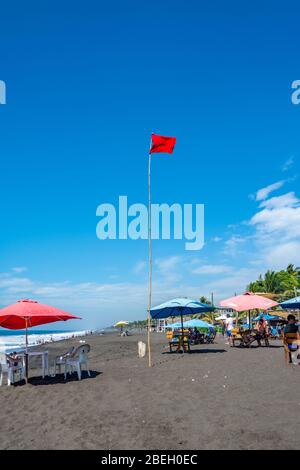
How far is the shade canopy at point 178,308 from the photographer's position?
49.5 ft

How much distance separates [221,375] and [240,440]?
205 inches

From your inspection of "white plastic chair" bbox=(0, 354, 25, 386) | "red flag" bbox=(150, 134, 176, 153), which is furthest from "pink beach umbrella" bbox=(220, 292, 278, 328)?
"white plastic chair" bbox=(0, 354, 25, 386)

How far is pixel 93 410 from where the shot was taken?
688cm

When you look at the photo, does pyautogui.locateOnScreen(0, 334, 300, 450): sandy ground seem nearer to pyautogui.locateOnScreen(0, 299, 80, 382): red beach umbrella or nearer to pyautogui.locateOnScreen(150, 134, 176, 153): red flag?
pyautogui.locateOnScreen(0, 299, 80, 382): red beach umbrella

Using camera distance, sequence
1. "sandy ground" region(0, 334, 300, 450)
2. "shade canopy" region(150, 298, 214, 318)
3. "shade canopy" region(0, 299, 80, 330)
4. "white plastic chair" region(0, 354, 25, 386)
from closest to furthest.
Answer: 1. "sandy ground" region(0, 334, 300, 450)
2. "shade canopy" region(0, 299, 80, 330)
3. "white plastic chair" region(0, 354, 25, 386)
4. "shade canopy" region(150, 298, 214, 318)

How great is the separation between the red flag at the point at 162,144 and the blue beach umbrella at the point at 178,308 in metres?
6.12

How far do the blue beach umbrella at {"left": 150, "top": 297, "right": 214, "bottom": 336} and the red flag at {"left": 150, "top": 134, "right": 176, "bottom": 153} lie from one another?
612 cm

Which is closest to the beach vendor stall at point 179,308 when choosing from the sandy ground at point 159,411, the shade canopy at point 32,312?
the sandy ground at point 159,411

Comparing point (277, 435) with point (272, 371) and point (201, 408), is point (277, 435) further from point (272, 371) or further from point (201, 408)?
point (272, 371)

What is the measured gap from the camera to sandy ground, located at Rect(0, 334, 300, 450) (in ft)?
16.7

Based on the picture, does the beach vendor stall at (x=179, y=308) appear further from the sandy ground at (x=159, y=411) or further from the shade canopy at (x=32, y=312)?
the shade canopy at (x=32, y=312)

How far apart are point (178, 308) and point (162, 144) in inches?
275


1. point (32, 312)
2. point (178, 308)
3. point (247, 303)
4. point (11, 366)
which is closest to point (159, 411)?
point (32, 312)
